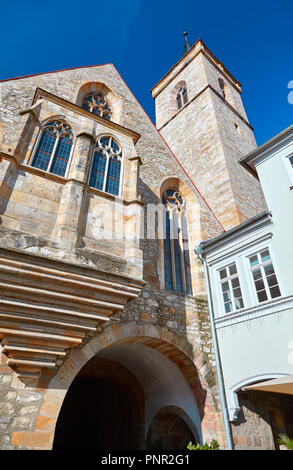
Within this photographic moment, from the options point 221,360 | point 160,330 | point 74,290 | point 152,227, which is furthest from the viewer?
point 152,227

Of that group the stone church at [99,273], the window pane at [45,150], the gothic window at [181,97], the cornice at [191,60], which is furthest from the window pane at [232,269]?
the cornice at [191,60]

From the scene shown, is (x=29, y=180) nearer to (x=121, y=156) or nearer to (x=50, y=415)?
(x=121, y=156)

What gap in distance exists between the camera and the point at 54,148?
260 inches

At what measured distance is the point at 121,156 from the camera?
25.1 feet

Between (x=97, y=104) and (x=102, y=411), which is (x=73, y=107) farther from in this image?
(x=102, y=411)

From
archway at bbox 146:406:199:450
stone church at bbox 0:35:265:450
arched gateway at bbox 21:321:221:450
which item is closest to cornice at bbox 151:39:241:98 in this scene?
stone church at bbox 0:35:265:450

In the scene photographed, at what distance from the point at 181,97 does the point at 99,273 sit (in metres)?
21.4

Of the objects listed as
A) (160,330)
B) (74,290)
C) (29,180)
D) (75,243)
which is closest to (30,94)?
(29,180)

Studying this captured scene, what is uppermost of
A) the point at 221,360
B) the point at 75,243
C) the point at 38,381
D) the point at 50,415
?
the point at 75,243

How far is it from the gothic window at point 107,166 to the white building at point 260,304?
3.79m

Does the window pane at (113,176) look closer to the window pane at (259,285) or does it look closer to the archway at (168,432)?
the window pane at (259,285)

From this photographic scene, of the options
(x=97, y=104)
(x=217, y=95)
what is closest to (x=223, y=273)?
(x=97, y=104)
